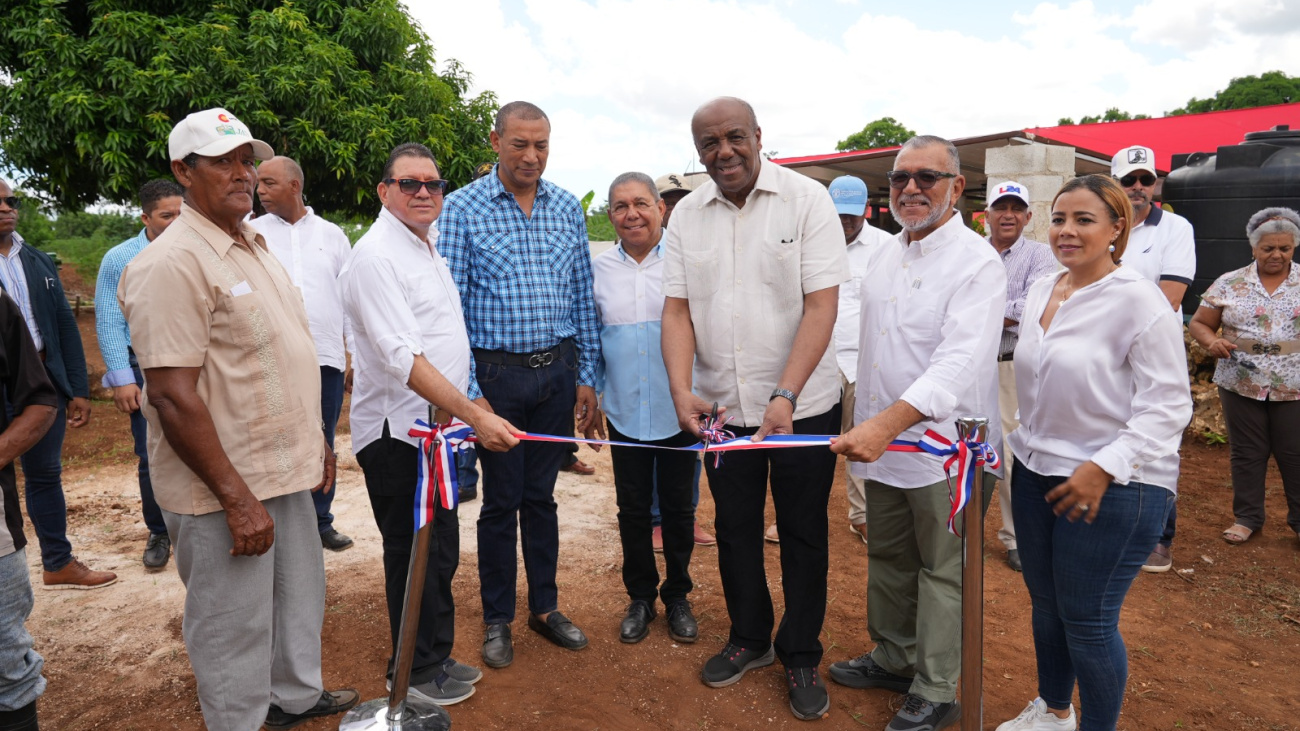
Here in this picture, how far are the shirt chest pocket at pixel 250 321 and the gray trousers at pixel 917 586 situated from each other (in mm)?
2484

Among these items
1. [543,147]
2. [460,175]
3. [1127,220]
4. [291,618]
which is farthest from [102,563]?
[460,175]

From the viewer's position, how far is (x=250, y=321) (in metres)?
2.69

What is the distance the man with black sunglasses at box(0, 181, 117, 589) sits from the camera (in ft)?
15.2

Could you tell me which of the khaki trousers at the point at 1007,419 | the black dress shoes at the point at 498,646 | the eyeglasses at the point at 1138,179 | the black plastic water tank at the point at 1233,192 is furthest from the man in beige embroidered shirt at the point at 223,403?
the black plastic water tank at the point at 1233,192

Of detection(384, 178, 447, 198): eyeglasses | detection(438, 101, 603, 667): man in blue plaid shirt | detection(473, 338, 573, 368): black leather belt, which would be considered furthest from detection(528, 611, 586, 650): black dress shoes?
detection(384, 178, 447, 198): eyeglasses

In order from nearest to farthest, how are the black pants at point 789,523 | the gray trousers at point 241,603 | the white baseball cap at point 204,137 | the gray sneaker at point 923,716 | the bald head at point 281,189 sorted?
1. the white baseball cap at point 204,137
2. the gray trousers at point 241,603
3. the gray sneaker at point 923,716
4. the black pants at point 789,523
5. the bald head at point 281,189

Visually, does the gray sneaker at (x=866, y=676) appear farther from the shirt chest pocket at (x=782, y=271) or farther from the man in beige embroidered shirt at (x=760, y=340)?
the shirt chest pocket at (x=782, y=271)

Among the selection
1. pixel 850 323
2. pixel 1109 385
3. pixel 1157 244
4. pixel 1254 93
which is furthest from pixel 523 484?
pixel 1254 93

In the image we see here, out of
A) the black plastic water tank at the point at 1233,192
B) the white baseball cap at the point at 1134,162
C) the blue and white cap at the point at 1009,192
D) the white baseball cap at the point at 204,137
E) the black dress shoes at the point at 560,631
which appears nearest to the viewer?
the white baseball cap at the point at 204,137

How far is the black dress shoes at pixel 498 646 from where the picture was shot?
150 inches

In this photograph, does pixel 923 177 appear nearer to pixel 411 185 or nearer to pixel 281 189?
pixel 411 185

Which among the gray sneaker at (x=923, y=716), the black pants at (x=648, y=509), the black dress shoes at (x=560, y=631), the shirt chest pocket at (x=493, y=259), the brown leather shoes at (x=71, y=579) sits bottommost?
the gray sneaker at (x=923, y=716)

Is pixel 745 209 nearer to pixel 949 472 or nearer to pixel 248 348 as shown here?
pixel 949 472

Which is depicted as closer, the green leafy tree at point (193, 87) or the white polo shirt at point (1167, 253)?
the white polo shirt at point (1167, 253)
